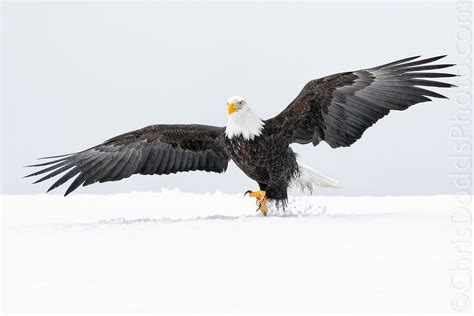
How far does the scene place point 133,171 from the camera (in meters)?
5.97

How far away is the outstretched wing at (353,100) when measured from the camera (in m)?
5.16

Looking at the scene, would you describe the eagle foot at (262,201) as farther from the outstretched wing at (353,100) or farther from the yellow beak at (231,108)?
the yellow beak at (231,108)

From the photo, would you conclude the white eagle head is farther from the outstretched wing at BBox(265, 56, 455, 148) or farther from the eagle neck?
the outstretched wing at BBox(265, 56, 455, 148)

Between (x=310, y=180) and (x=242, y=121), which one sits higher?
(x=242, y=121)

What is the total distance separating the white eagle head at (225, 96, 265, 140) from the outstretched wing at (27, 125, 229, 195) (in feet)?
1.17

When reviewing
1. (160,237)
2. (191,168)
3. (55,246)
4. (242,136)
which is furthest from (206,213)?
(55,246)

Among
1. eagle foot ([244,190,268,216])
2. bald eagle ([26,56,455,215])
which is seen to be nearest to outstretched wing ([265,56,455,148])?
bald eagle ([26,56,455,215])

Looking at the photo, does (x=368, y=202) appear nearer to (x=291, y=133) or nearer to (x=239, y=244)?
(x=291, y=133)

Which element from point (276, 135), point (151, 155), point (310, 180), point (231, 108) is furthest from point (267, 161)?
point (151, 155)

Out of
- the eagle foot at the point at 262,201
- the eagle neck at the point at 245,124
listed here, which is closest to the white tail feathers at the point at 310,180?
the eagle foot at the point at 262,201

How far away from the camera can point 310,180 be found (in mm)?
5980

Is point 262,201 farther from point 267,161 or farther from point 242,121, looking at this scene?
point 242,121

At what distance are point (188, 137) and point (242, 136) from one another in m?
0.78

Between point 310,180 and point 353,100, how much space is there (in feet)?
3.26
